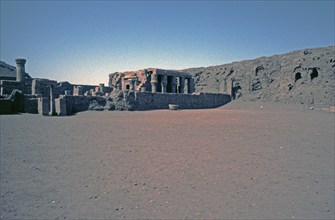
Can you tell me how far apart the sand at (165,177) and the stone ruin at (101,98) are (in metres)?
8.24

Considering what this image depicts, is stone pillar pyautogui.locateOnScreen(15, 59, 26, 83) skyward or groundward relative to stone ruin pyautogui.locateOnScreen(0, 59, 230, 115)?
skyward

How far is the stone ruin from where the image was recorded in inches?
579

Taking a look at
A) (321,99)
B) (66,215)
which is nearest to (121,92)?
(66,215)

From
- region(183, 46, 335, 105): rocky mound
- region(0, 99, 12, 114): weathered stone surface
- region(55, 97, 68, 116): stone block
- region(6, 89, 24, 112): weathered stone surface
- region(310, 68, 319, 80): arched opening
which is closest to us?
region(55, 97, 68, 116): stone block

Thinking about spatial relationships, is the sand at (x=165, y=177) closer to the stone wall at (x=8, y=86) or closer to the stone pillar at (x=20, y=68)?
the stone wall at (x=8, y=86)

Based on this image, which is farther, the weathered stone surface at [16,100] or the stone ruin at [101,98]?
the weathered stone surface at [16,100]

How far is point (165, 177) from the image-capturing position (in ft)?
14.5

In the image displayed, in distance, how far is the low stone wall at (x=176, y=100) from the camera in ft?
63.3

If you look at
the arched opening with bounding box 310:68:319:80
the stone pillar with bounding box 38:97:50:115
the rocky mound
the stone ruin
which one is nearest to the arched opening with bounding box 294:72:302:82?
the rocky mound

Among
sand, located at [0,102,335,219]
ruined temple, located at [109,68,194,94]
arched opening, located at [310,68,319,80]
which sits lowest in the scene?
sand, located at [0,102,335,219]

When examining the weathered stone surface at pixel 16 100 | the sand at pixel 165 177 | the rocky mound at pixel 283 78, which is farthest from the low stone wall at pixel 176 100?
the sand at pixel 165 177

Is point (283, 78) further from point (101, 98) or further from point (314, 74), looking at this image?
point (101, 98)

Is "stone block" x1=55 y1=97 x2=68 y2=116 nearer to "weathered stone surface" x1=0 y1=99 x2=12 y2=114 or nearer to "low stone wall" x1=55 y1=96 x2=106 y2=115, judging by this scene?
"low stone wall" x1=55 y1=96 x2=106 y2=115

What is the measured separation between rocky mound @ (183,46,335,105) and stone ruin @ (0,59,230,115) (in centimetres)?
475
